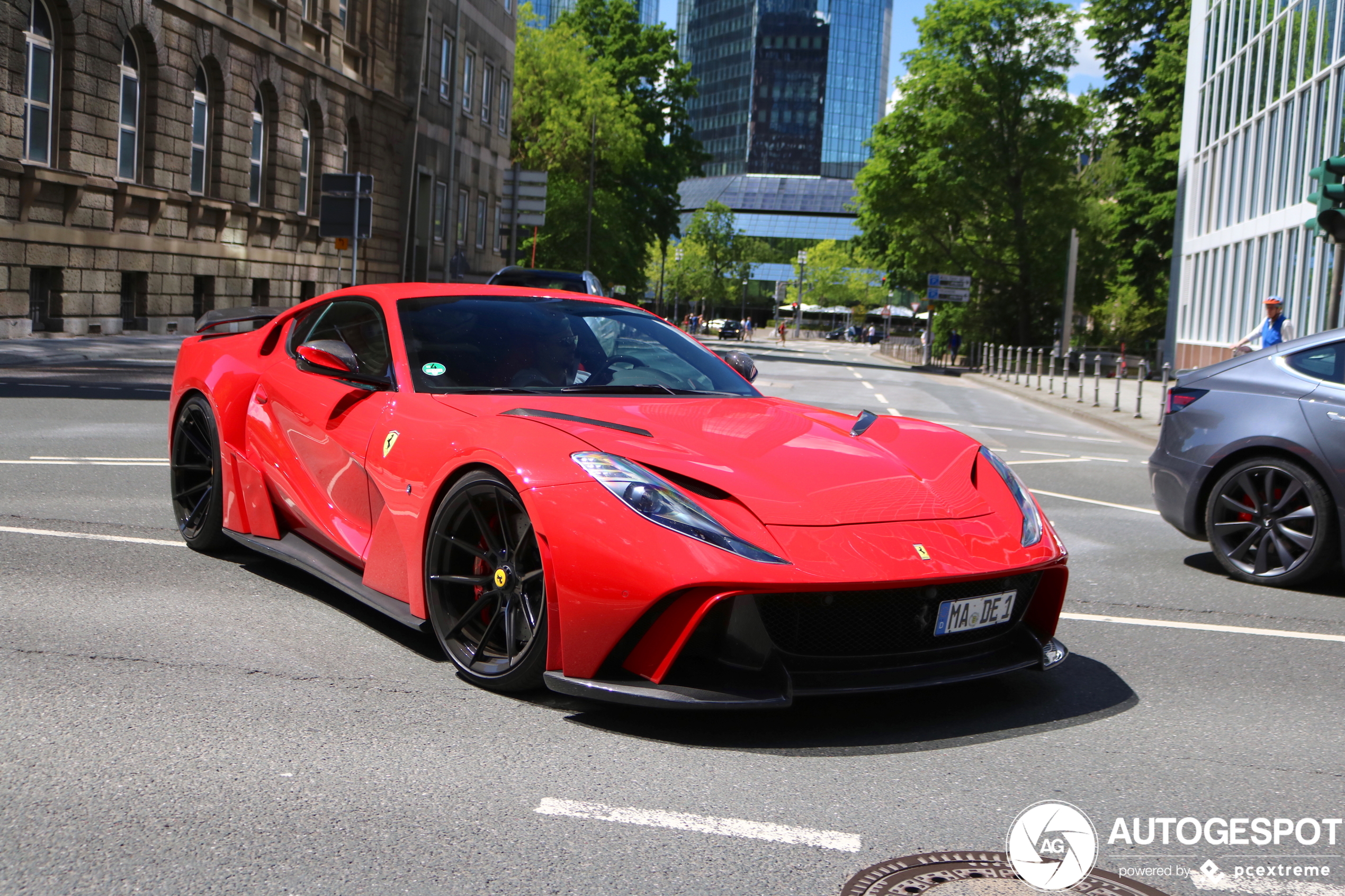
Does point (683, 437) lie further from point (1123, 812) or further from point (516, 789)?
point (1123, 812)

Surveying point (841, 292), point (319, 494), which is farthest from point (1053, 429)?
point (841, 292)

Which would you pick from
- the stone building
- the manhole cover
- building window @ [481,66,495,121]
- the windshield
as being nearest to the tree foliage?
building window @ [481,66,495,121]

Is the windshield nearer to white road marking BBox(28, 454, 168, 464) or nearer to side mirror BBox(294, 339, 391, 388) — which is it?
side mirror BBox(294, 339, 391, 388)

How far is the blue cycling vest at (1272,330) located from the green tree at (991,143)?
33.6 metres

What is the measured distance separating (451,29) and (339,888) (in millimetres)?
44669

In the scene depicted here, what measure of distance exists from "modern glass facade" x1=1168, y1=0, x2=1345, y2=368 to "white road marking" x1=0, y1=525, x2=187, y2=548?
2114 centimetres

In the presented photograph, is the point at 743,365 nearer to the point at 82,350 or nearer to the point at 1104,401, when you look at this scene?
the point at 82,350

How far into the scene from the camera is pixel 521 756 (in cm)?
366

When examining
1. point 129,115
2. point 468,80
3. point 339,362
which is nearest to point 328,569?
point 339,362

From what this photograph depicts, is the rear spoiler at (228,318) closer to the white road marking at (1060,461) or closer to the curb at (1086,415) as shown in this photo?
the white road marking at (1060,461)

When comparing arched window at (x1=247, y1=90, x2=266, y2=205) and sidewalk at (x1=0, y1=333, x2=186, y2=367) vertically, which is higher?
arched window at (x1=247, y1=90, x2=266, y2=205)

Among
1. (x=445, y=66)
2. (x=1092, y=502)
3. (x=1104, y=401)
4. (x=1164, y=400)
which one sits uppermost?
(x=445, y=66)

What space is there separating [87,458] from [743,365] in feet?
18.3

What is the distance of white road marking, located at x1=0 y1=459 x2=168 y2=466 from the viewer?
8.94 metres
